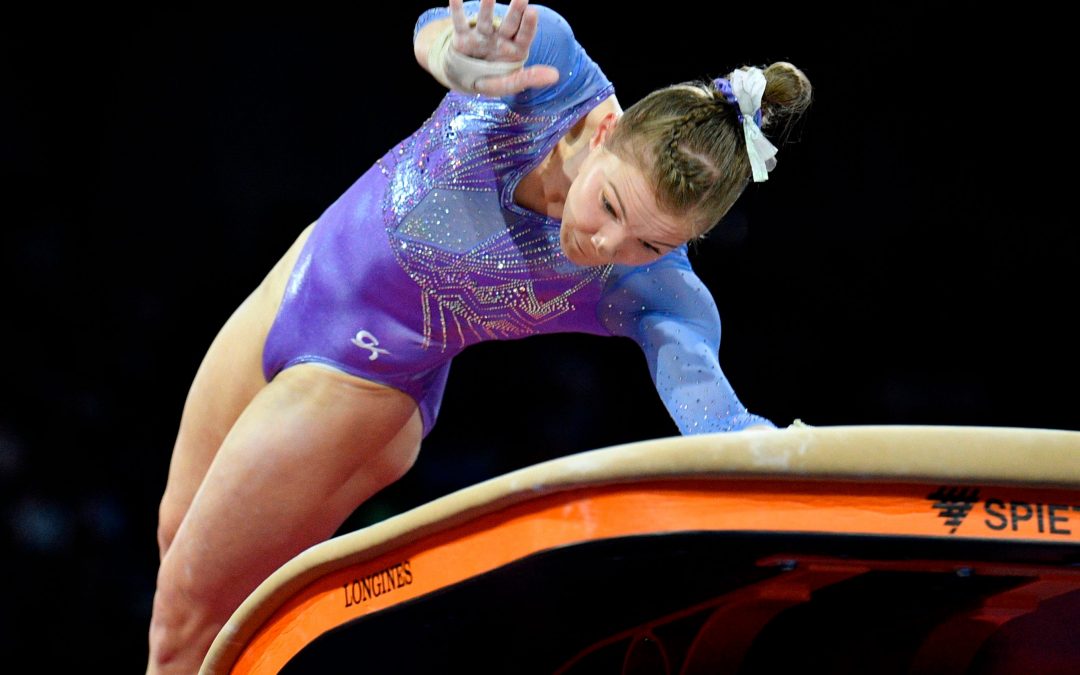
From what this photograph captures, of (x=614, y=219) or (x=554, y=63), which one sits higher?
(x=554, y=63)

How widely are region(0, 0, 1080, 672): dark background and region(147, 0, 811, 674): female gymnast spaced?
1.49 metres

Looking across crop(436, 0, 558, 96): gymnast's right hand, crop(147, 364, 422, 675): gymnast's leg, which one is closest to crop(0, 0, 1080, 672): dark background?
crop(147, 364, 422, 675): gymnast's leg

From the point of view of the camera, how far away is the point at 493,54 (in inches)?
56.4

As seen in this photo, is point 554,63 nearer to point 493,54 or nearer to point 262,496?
point 493,54

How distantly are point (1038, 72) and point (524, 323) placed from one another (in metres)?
2.07

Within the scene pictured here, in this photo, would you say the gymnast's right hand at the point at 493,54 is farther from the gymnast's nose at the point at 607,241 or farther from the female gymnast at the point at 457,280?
the gymnast's nose at the point at 607,241

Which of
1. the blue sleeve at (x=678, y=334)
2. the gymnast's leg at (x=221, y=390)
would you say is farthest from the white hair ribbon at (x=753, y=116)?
the gymnast's leg at (x=221, y=390)

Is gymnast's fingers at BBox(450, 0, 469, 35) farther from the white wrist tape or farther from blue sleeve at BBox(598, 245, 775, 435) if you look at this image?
blue sleeve at BBox(598, 245, 775, 435)

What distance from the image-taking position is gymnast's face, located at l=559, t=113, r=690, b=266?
147 centimetres

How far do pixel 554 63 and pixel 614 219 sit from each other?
25cm

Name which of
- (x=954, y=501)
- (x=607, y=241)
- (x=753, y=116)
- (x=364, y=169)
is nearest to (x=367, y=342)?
(x=607, y=241)

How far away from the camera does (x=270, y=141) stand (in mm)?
3244

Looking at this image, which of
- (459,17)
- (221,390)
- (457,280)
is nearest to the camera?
(459,17)

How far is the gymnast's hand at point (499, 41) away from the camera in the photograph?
1.40 metres
